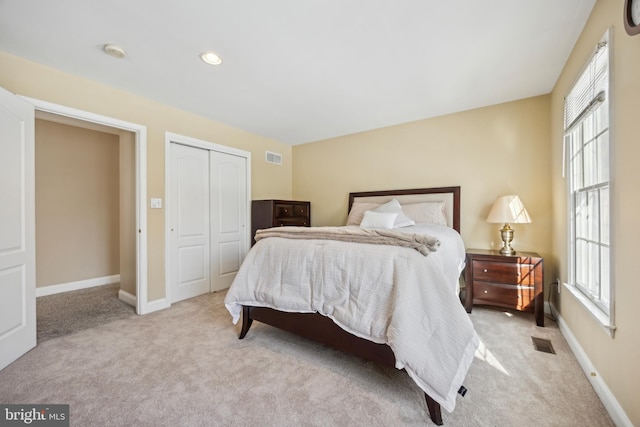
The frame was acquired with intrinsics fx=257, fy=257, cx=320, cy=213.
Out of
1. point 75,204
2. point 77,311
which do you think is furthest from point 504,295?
point 75,204

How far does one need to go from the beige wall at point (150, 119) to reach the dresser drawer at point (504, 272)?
3.30m

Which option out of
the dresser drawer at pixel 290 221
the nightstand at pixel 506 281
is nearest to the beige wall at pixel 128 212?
the dresser drawer at pixel 290 221

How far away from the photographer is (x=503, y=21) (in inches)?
69.5

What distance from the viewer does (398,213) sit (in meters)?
3.21

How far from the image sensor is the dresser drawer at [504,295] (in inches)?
99.9

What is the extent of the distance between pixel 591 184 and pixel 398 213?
1688 millimetres

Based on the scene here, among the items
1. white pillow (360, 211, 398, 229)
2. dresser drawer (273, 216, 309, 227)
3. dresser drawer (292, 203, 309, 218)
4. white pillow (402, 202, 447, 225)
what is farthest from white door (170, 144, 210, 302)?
white pillow (402, 202, 447, 225)

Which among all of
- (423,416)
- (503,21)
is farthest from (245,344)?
(503,21)

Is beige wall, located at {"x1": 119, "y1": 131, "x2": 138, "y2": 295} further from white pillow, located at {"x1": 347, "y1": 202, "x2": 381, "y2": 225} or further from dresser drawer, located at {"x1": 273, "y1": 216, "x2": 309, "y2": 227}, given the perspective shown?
white pillow, located at {"x1": 347, "y1": 202, "x2": 381, "y2": 225}

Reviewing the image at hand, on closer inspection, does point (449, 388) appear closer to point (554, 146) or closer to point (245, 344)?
point (245, 344)

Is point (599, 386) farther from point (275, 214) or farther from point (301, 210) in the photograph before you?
point (301, 210)

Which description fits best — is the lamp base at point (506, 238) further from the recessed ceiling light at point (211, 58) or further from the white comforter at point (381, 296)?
the recessed ceiling light at point (211, 58)

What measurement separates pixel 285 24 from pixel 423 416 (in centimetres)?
257

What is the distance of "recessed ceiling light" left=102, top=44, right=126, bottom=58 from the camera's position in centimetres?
201
